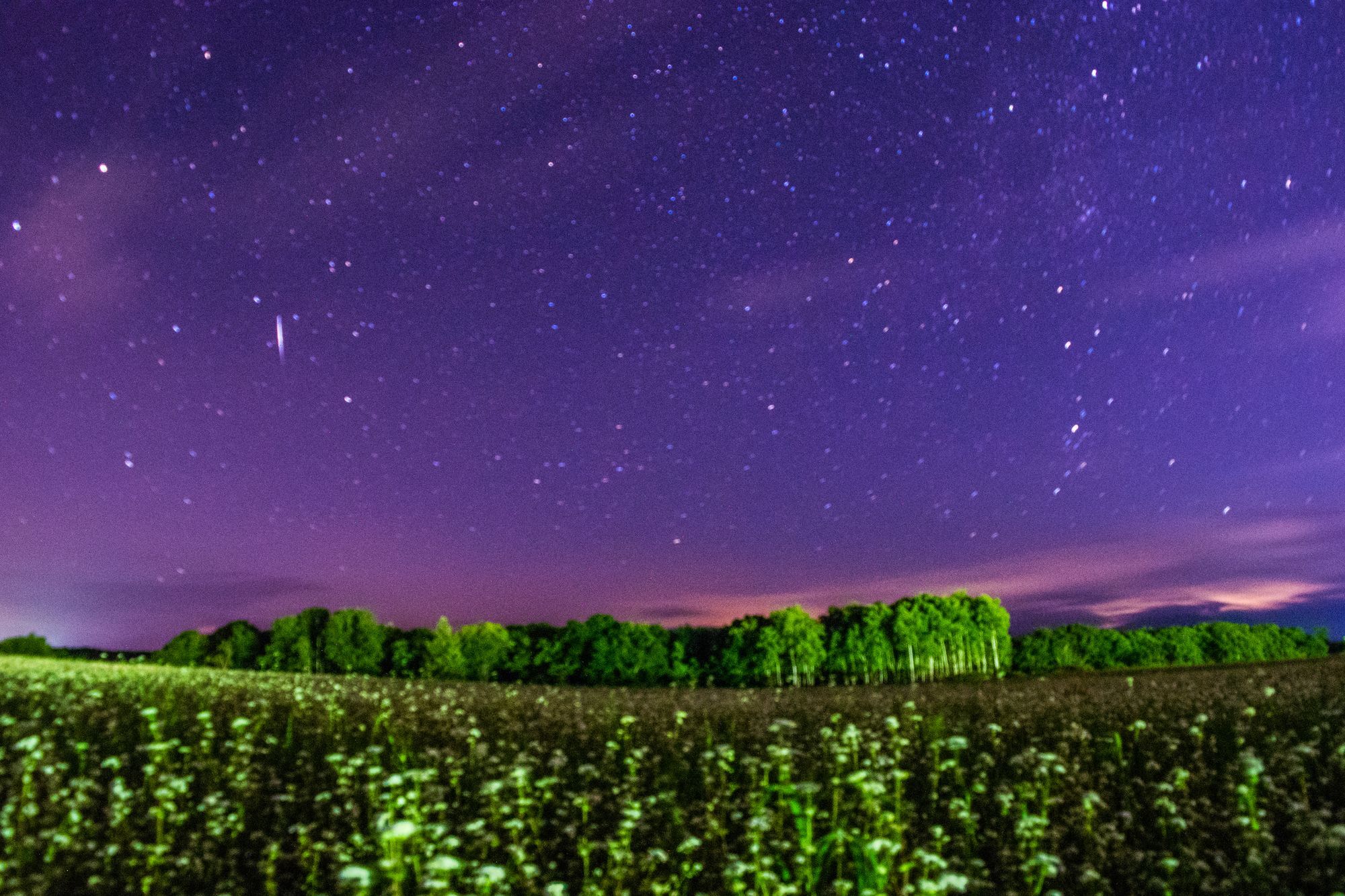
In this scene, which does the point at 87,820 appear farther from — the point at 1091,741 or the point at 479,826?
the point at 1091,741

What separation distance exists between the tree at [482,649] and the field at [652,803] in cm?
5662

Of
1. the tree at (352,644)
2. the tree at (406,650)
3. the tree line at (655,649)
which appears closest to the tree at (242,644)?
the tree line at (655,649)

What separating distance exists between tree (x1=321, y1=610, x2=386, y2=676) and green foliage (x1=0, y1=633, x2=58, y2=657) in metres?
20.1

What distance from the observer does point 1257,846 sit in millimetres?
6750

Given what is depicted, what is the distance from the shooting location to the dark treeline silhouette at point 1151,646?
297 feet

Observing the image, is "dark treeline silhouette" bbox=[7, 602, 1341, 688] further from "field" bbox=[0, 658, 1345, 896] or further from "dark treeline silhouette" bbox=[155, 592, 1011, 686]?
"field" bbox=[0, 658, 1345, 896]

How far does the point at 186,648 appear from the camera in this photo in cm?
7756

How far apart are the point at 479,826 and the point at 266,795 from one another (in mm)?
3388

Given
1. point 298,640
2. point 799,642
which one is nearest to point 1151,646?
point 799,642

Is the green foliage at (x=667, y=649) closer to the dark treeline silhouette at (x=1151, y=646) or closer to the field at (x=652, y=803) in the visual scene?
the dark treeline silhouette at (x=1151, y=646)

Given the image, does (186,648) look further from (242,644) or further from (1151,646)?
(1151,646)

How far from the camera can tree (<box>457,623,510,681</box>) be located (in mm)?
67000

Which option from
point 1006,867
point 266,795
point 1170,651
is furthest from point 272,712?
point 1170,651

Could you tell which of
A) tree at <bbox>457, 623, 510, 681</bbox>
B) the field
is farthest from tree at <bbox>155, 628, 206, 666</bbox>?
the field
